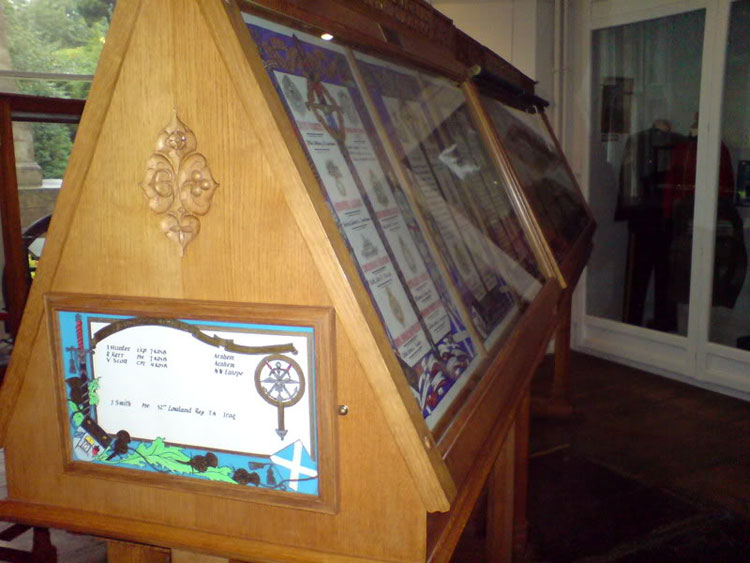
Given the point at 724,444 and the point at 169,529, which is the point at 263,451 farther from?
the point at 724,444

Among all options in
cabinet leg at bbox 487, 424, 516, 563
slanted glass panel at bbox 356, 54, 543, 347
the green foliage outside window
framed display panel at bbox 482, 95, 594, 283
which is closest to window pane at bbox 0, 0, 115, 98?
the green foliage outside window

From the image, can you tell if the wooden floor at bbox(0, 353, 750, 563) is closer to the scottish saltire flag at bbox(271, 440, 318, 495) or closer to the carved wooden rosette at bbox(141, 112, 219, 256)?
the scottish saltire flag at bbox(271, 440, 318, 495)

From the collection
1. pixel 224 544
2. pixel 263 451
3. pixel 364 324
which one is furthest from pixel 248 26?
pixel 224 544

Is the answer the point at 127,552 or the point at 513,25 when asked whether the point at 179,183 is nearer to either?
the point at 127,552

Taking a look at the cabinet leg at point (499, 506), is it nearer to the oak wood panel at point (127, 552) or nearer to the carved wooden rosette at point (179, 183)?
the oak wood panel at point (127, 552)

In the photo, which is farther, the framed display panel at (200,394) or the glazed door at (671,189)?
the glazed door at (671,189)

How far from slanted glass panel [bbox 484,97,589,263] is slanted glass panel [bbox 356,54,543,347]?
1.13 ft

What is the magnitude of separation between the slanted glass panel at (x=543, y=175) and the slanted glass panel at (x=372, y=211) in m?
1.05

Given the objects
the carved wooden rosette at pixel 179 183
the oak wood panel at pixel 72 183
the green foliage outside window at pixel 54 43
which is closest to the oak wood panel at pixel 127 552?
the oak wood panel at pixel 72 183

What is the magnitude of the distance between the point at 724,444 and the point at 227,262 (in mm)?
3272

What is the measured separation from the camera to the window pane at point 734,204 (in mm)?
4012

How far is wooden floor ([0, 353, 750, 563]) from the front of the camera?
7.84ft

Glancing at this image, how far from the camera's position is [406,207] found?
109 cm

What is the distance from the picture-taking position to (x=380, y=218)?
978 millimetres
